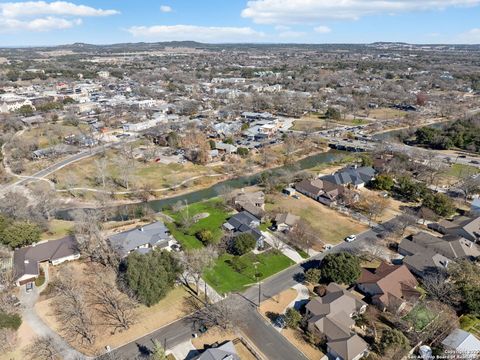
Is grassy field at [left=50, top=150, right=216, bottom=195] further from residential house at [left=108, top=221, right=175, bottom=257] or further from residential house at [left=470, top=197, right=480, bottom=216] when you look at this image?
residential house at [left=470, top=197, right=480, bottom=216]

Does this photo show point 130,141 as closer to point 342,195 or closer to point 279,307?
point 342,195

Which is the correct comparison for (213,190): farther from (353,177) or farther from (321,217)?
(353,177)

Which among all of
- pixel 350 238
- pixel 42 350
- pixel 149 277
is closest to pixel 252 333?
pixel 149 277

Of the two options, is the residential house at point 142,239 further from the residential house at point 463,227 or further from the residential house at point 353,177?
the residential house at point 463,227

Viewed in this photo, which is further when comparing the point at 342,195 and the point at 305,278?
the point at 342,195

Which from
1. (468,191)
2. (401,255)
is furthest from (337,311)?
(468,191)

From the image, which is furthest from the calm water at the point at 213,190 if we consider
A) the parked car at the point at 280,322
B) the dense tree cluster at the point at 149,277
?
the parked car at the point at 280,322
